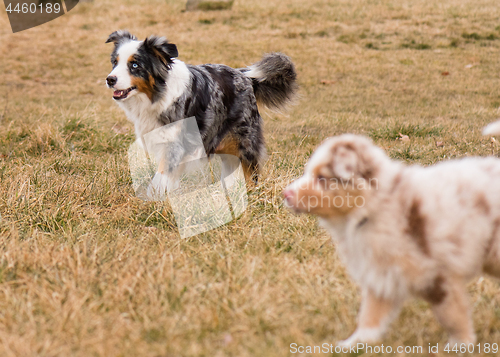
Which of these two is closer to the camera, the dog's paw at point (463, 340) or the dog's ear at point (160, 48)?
the dog's paw at point (463, 340)

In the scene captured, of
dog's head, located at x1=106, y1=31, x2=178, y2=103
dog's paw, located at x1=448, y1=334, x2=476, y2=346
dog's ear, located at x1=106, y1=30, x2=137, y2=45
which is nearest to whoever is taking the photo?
dog's paw, located at x1=448, y1=334, x2=476, y2=346

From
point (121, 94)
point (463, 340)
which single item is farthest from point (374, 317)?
point (121, 94)

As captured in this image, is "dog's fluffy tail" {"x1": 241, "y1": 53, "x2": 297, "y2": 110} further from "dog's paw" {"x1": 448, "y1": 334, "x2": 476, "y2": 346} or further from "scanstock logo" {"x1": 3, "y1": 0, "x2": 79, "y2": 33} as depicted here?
"scanstock logo" {"x1": 3, "y1": 0, "x2": 79, "y2": 33}

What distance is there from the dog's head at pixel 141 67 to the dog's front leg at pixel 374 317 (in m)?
3.11

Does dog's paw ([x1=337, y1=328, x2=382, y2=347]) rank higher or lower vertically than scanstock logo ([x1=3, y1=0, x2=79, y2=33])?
lower

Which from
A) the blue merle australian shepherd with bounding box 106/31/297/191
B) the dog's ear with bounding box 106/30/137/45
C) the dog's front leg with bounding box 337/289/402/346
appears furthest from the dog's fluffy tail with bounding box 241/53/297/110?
the dog's front leg with bounding box 337/289/402/346

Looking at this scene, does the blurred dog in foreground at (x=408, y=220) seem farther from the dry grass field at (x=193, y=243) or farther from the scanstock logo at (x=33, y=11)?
the scanstock logo at (x=33, y=11)

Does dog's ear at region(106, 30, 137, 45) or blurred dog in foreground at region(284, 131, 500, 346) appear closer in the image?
blurred dog in foreground at region(284, 131, 500, 346)

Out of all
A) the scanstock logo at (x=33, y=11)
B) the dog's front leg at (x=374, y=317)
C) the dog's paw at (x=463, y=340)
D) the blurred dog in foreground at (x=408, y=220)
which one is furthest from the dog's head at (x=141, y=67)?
the scanstock logo at (x=33, y=11)

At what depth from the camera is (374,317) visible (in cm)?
226

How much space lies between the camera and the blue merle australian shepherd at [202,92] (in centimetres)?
453

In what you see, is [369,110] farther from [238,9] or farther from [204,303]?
[238,9]

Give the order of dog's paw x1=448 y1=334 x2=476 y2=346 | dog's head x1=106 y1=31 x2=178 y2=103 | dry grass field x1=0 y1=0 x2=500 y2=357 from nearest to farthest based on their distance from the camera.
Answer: dog's paw x1=448 y1=334 x2=476 y2=346 < dry grass field x1=0 y1=0 x2=500 y2=357 < dog's head x1=106 y1=31 x2=178 y2=103

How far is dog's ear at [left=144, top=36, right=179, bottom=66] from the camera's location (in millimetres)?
4504
